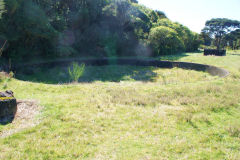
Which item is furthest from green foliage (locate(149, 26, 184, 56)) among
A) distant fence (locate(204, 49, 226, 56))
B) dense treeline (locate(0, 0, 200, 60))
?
distant fence (locate(204, 49, 226, 56))

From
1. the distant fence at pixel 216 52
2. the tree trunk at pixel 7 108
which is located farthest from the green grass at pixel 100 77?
the distant fence at pixel 216 52

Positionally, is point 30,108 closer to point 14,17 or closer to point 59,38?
point 14,17

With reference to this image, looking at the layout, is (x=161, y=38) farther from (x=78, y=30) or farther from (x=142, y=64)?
(x=78, y=30)

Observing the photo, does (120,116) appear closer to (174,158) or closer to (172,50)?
(174,158)

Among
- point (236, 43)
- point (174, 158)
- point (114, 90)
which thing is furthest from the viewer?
point (236, 43)

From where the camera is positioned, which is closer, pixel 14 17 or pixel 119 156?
pixel 119 156

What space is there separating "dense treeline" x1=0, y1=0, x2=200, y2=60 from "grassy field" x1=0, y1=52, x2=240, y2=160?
8491mm

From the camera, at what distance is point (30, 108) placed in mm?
5781

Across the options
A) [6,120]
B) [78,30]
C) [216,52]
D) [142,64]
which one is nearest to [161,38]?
[216,52]

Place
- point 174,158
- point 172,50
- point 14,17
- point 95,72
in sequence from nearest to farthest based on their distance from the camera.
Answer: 1. point 174,158
2. point 14,17
3. point 95,72
4. point 172,50

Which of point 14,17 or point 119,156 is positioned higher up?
point 14,17

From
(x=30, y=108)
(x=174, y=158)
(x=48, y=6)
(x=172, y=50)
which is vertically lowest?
(x=174, y=158)

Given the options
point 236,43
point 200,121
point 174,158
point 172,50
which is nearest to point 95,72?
point 200,121

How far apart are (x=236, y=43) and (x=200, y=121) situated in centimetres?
6271
